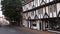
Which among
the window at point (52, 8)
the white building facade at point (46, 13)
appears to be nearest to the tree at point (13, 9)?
the white building facade at point (46, 13)

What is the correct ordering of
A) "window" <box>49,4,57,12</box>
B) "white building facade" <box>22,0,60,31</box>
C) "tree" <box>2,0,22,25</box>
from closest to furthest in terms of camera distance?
"white building facade" <box>22,0,60,31</box>, "window" <box>49,4,57,12</box>, "tree" <box>2,0,22,25</box>

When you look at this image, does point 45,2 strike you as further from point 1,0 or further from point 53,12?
point 1,0

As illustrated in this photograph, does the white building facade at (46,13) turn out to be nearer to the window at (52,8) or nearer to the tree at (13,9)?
the window at (52,8)

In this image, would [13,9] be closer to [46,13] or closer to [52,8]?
[46,13]

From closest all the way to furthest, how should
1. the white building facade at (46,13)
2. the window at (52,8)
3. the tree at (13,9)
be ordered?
the white building facade at (46,13), the window at (52,8), the tree at (13,9)

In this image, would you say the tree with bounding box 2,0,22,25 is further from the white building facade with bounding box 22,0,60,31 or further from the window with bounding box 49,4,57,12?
the window with bounding box 49,4,57,12

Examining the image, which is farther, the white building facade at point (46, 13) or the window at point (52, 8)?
the window at point (52, 8)

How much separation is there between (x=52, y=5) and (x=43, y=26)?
796 cm

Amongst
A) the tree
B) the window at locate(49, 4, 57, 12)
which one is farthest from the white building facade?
the tree

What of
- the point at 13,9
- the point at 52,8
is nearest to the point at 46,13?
the point at 52,8

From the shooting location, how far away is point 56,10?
33.2m

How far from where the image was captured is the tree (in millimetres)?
63013

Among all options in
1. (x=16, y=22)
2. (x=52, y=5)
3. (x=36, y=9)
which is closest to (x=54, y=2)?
(x=52, y=5)

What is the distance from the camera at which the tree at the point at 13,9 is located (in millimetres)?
63013
